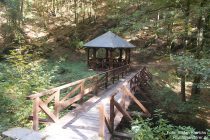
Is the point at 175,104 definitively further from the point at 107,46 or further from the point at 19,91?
the point at 19,91

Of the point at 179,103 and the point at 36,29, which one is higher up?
the point at 36,29

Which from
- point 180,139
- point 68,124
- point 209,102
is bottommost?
point 209,102

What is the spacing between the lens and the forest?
8719mm

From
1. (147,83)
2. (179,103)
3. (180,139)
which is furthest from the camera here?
(147,83)

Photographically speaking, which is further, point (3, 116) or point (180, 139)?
point (3, 116)

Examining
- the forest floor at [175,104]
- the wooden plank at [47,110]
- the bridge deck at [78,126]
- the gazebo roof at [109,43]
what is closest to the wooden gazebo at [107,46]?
the gazebo roof at [109,43]

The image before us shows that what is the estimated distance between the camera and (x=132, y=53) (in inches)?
1030

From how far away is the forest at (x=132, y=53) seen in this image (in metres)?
8.72

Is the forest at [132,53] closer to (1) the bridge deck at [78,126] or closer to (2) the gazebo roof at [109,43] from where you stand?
(1) the bridge deck at [78,126]

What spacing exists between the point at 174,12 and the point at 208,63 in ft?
21.1

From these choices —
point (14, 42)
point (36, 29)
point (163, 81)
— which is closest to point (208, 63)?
point (163, 81)

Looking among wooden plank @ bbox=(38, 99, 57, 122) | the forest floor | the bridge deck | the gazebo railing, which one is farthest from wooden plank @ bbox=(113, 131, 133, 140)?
the gazebo railing

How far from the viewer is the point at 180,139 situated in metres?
4.57

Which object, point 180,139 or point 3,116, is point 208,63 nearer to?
point 180,139
